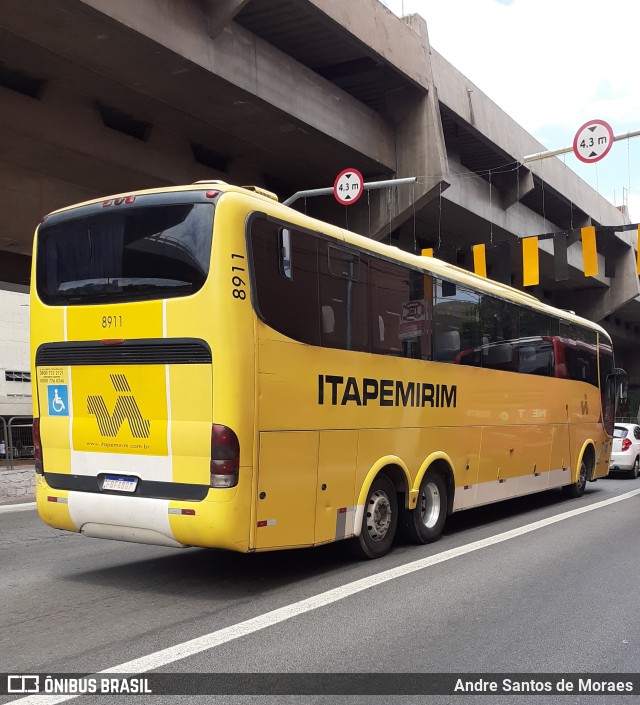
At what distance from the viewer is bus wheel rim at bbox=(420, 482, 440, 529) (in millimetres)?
9180

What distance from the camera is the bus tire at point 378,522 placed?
782 centimetres

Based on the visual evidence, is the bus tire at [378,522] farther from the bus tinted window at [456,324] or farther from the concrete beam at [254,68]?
the concrete beam at [254,68]

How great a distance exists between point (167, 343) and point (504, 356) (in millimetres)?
6253

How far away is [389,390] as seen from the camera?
8.28 metres

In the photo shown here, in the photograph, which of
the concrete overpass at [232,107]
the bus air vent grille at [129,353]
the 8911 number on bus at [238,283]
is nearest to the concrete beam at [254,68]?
the concrete overpass at [232,107]

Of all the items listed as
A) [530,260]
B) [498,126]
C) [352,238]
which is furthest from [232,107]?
[498,126]

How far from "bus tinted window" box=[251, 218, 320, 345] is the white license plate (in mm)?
1790

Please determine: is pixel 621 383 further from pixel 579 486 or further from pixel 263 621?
pixel 263 621

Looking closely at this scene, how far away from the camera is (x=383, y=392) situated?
26.8ft

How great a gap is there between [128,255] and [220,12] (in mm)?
9915

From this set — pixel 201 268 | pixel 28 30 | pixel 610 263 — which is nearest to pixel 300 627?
pixel 201 268

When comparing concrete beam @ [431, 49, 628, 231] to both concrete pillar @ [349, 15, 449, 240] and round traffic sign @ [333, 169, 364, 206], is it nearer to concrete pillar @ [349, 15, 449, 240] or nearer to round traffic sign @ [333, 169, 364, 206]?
concrete pillar @ [349, 15, 449, 240]

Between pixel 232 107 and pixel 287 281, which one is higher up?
pixel 232 107

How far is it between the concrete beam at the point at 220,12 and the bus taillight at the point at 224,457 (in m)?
11.0
